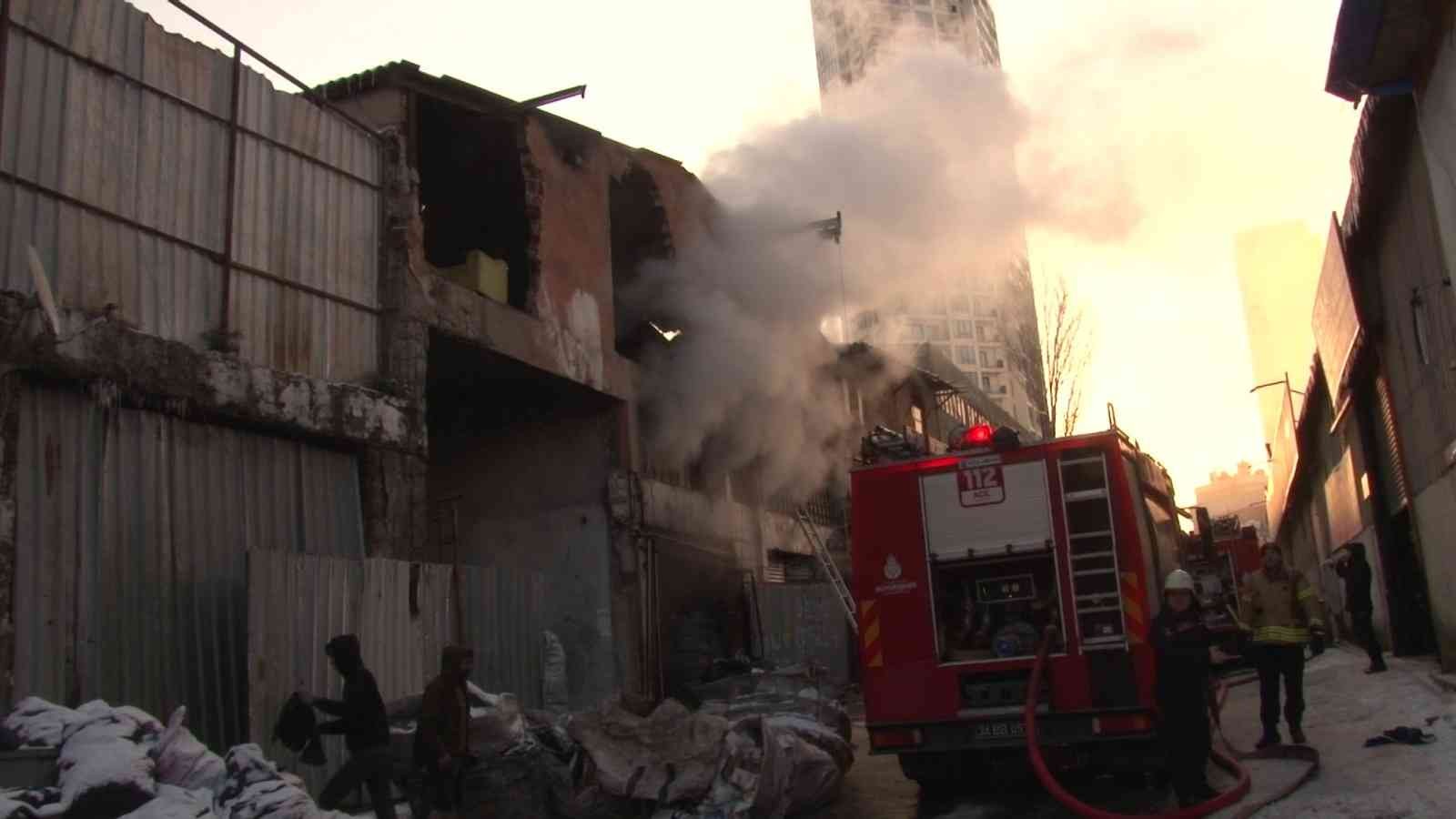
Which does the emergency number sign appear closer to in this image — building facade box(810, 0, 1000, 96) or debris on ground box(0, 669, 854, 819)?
debris on ground box(0, 669, 854, 819)

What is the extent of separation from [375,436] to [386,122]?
139 inches

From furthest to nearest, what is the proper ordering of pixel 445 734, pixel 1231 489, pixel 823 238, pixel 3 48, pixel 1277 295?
pixel 1231 489
pixel 1277 295
pixel 823 238
pixel 3 48
pixel 445 734

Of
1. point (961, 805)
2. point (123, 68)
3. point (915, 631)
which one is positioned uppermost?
point (123, 68)

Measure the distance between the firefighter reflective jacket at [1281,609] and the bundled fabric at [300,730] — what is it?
643 cm

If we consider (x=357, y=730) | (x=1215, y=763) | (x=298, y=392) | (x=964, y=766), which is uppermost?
(x=298, y=392)

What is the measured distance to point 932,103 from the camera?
17234 millimetres

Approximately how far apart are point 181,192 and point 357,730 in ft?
15.9

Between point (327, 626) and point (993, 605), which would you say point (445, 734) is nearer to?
point (327, 626)

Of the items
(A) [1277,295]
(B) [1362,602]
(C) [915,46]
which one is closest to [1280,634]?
(B) [1362,602]

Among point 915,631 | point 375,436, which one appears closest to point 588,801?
point 915,631

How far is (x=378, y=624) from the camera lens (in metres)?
9.59

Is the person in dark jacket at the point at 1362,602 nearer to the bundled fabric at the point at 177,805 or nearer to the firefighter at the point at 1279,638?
the firefighter at the point at 1279,638

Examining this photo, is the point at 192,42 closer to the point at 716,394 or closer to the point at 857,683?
the point at 716,394

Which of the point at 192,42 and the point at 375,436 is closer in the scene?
the point at 192,42
